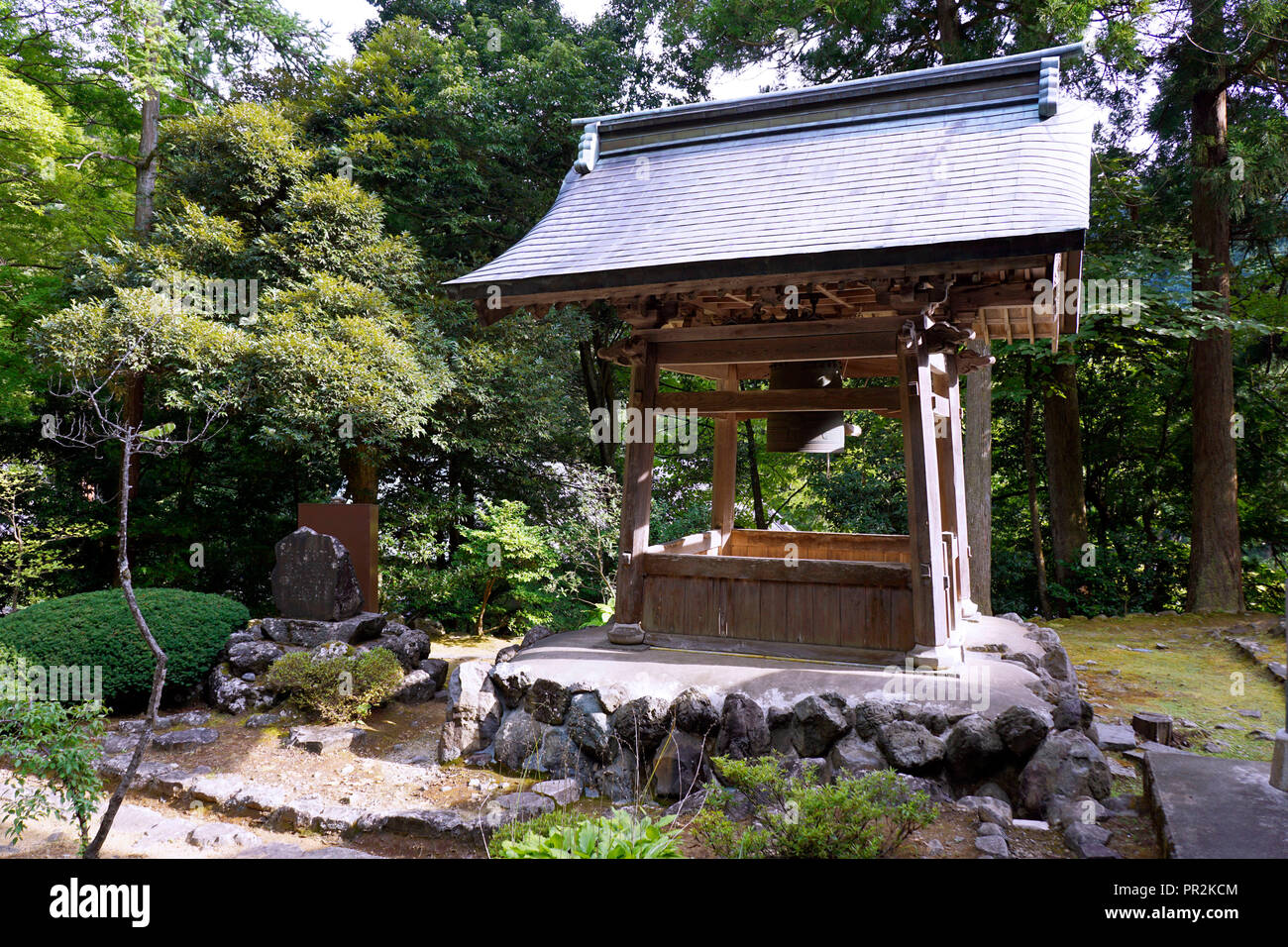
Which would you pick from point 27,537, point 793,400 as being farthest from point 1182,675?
point 27,537

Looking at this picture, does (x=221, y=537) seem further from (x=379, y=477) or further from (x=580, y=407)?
(x=580, y=407)

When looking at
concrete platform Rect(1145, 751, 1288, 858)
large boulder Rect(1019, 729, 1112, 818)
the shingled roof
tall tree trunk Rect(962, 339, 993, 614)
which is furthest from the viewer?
tall tree trunk Rect(962, 339, 993, 614)

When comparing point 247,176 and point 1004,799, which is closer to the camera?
point 1004,799

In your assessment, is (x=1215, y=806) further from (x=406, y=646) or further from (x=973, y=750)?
(x=406, y=646)

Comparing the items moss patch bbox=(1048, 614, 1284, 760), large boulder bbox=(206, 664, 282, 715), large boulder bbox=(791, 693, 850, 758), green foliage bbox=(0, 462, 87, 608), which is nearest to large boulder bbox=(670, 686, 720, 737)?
large boulder bbox=(791, 693, 850, 758)

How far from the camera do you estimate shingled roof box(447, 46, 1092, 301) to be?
207 inches

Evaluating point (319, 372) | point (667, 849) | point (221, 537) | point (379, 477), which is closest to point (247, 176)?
point (319, 372)

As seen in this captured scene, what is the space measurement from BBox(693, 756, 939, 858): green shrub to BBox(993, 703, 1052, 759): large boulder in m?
1.16

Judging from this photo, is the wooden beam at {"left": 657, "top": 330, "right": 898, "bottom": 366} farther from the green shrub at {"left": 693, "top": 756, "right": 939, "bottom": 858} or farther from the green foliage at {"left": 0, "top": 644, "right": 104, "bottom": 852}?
the green foliage at {"left": 0, "top": 644, "right": 104, "bottom": 852}

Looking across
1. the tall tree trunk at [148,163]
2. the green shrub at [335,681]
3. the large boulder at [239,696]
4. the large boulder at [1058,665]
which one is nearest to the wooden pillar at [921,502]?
the large boulder at [1058,665]

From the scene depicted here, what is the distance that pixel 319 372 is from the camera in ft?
32.5

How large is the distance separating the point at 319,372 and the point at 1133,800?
9326 mm

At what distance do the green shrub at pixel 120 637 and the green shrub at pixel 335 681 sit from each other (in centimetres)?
91

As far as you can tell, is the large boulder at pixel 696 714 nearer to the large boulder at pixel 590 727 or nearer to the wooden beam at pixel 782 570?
the large boulder at pixel 590 727
